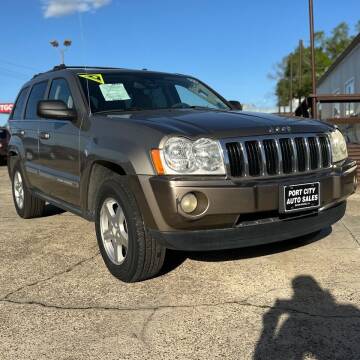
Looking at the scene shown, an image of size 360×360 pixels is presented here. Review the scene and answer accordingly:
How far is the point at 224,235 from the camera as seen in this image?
3.63 m

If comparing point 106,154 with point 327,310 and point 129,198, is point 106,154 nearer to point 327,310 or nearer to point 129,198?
point 129,198

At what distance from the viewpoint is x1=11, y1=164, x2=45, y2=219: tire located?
6.70 metres

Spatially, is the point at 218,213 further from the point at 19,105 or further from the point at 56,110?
the point at 19,105

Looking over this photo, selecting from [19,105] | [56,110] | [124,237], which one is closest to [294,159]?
[124,237]

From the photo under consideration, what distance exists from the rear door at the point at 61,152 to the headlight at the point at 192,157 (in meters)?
1.35

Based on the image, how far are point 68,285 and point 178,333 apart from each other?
1313 mm

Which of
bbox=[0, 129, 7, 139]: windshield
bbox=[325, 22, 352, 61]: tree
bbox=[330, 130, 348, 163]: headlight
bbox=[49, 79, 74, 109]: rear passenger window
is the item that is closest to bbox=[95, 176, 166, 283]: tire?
bbox=[49, 79, 74, 109]: rear passenger window

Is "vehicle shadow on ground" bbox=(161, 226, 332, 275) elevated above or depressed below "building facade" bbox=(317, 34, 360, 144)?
below

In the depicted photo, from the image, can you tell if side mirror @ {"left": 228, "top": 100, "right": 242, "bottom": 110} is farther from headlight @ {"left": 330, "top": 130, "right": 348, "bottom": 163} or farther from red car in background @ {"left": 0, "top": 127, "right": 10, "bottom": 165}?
red car in background @ {"left": 0, "top": 127, "right": 10, "bottom": 165}

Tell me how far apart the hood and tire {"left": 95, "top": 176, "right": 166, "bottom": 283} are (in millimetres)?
549

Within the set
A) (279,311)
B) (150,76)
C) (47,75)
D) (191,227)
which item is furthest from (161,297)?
(47,75)

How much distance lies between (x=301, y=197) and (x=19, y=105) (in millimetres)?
4411

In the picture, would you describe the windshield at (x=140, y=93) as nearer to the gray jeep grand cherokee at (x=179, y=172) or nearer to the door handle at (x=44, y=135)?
the gray jeep grand cherokee at (x=179, y=172)

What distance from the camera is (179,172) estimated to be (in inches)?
140
